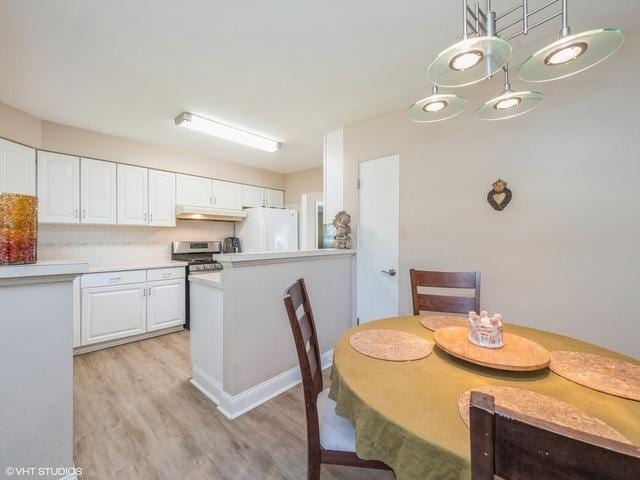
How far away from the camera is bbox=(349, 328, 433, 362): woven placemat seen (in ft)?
3.62

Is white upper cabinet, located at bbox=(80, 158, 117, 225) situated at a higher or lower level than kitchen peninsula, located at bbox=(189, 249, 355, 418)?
higher

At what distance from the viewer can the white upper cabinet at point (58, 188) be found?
2.77 metres

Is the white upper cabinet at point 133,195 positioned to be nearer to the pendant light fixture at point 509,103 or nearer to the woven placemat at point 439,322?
the woven placemat at point 439,322

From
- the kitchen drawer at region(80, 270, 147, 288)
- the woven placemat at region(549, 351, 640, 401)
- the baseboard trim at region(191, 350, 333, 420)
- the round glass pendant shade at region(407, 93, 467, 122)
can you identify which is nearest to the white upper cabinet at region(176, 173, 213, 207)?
the kitchen drawer at region(80, 270, 147, 288)

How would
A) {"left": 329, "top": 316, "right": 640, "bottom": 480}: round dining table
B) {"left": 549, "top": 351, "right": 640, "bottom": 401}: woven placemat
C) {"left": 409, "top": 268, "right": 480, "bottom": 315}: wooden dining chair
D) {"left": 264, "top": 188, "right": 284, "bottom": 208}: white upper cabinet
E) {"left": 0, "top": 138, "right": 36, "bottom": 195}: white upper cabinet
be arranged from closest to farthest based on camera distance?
{"left": 329, "top": 316, "right": 640, "bottom": 480}: round dining table → {"left": 549, "top": 351, "right": 640, "bottom": 401}: woven placemat → {"left": 409, "top": 268, "right": 480, "bottom": 315}: wooden dining chair → {"left": 0, "top": 138, "right": 36, "bottom": 195}: white upper cabinet → {"left": 264, "top": 188, "right": 284, "bottom": 208}: white upper cabinet

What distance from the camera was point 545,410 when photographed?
74cm

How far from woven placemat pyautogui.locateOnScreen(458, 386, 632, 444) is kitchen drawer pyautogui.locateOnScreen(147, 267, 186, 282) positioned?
11.5 feet

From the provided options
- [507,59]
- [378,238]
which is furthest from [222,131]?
[507,59]

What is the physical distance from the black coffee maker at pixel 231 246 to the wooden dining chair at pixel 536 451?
4.42m

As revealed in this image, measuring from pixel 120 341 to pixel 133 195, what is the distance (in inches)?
69.1

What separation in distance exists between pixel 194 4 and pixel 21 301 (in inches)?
65.8

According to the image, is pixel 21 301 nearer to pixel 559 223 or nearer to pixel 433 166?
pixel 433 166

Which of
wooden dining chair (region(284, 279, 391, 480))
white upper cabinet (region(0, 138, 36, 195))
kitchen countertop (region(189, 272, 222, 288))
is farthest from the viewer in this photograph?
white upper cabinet (region(0, 138, 36, 195))

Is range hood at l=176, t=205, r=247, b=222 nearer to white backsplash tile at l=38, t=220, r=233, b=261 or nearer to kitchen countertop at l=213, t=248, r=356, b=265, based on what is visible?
white backsplash tile at l=38, t=220, r=233, b=261
